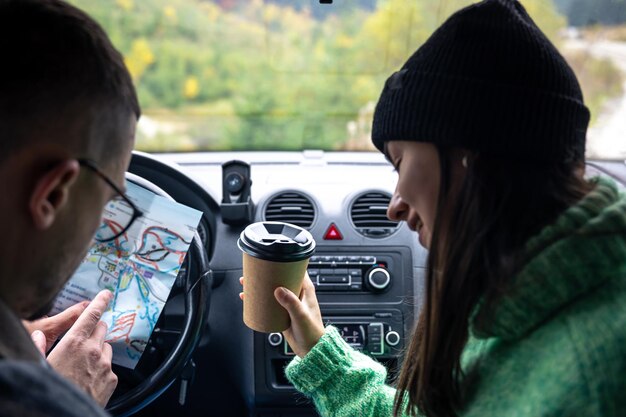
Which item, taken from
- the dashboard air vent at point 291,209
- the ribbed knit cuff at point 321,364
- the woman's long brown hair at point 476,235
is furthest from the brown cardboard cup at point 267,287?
the dashboard air vent at point 291,209

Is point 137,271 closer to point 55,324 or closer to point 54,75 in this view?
point 55,324

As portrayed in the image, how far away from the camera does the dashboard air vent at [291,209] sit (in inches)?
93.3

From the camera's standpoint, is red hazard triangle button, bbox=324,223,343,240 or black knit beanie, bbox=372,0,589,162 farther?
red hazard triangle button, bbox=324,223,343,240

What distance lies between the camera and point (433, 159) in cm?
136

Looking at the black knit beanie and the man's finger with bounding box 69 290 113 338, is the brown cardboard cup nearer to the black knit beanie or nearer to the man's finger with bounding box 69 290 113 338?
the man's finger with bounding box 69 290 113 338

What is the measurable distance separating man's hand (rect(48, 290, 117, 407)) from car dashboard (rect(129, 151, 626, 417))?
40cm

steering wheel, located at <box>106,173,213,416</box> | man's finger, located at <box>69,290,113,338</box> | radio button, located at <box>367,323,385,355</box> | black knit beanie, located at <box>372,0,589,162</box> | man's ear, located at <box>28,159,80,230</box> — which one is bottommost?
radio button, located at <box>367,323,385,355</box>

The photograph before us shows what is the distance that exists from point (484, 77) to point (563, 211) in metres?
0.27

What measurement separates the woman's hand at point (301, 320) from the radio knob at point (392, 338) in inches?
18.5

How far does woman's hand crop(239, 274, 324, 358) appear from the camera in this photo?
1.74m

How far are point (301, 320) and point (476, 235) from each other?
0.63 m

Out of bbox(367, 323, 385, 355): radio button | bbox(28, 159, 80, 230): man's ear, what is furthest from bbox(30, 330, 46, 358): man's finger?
bbox(367, 323, 385, 355): radio button

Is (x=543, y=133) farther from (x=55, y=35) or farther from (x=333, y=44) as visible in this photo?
(x=333, y=44)

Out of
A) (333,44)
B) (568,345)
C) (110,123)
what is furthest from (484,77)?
(333,44)
